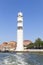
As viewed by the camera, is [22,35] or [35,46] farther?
[35,46]

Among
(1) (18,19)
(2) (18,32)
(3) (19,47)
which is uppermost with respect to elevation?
(1) (18,19)

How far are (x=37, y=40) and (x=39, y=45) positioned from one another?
3.83m

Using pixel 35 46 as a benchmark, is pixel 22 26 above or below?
above

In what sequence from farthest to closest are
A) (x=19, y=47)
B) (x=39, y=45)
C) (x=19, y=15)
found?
1. (x=39, y=45)
2. (x=19, y=15)
3. (x=19, y=47)

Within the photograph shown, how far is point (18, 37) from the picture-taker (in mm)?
113938

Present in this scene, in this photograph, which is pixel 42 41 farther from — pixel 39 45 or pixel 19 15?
pixel 19 15

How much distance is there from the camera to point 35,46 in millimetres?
135375

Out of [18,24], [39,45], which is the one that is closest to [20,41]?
[18,24]

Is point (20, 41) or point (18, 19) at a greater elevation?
point (18, 19)

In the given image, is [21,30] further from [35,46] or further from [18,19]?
[35,46]

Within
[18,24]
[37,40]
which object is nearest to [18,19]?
[18,24]

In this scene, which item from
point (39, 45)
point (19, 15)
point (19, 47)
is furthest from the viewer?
point (39, 45)

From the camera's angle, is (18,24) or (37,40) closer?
(18,24)

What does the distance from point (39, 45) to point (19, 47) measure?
78.1 feet
